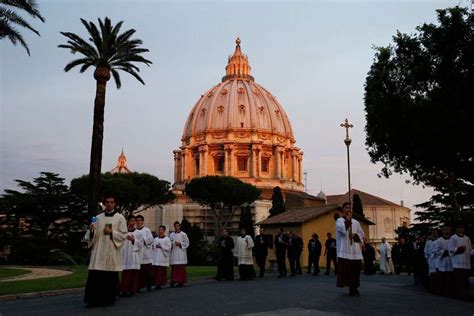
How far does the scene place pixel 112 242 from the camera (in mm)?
10000

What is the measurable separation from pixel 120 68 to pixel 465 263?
21.8 meters

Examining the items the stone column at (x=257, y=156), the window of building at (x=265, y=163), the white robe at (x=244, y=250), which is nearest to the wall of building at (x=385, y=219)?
the stone column at (x=257, y=156)

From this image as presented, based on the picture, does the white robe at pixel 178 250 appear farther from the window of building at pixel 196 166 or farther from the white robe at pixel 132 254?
the window of building at pixel 196 166

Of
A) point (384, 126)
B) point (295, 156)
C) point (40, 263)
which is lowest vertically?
point (40, 263)

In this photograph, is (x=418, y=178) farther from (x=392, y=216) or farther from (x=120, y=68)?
(x=392, y=216)

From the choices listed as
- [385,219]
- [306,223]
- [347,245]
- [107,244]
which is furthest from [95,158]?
[385,219]

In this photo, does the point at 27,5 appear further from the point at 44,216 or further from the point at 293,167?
the point at 293,167

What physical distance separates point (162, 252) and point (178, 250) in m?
0.75

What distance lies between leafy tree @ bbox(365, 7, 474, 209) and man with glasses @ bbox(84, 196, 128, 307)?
26.5ft

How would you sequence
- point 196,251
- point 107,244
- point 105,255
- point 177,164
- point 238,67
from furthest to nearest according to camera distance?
point 238,67
point 177,164
point 196,251
point 107,244
point 105,255

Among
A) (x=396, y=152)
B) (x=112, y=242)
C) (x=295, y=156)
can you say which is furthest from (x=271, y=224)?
(x=295, y=156)

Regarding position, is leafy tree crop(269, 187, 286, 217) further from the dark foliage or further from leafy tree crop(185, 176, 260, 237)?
the dark foliage

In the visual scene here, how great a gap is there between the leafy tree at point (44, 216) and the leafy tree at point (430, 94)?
101 feet

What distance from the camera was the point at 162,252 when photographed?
48.9ft
